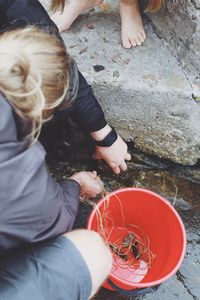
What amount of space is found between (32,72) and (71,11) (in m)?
0.97

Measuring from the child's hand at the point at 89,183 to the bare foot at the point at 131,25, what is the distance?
598 millimetres

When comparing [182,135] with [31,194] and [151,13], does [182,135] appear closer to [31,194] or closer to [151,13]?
[151,13]

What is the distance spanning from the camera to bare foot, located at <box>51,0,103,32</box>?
218 centimetres

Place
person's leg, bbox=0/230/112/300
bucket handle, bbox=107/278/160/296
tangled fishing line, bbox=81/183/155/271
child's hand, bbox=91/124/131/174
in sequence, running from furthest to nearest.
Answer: tangled fishing line, bbox=81/183/155/271
child's hand, bbox=91/124/131/174
bucket handle, bbox=107/278/160/296
person's leg, bbox=0/230/112/300

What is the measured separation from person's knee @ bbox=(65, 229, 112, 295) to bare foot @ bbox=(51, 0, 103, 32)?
3.40 feet

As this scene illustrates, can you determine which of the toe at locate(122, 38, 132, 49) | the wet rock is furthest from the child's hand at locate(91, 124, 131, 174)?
the toe at locate(122, 38, 132, 49)

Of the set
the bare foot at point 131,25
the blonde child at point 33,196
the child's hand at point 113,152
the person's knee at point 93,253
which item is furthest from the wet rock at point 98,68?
the person's knee at point 93,253

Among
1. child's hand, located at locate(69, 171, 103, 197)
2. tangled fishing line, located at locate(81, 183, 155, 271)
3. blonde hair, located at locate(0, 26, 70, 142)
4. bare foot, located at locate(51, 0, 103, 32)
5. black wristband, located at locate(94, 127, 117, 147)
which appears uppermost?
blonde hair, located at locate(0, 26, 70, 142)

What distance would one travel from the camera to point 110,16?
2271 millimetres

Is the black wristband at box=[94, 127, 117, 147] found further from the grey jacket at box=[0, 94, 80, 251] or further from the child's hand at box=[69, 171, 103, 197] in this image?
the grey jacket at box=[0, 94, 80, 251]

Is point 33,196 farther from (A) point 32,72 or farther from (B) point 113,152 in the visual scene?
(B) point 113,152

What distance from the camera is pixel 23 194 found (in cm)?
135

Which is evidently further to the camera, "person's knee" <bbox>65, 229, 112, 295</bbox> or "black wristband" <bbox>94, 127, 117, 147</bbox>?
"black wristband" <bbox>94, 127, 117, 147</bbox>

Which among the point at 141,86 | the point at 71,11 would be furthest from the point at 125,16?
the point at 141,86
